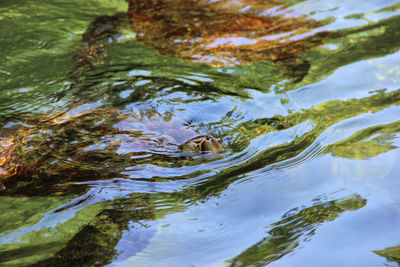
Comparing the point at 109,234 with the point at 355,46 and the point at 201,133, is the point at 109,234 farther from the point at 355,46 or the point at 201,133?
the point at 355,46

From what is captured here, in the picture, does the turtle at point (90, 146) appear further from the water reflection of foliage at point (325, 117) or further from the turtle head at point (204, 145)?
the water reflection of foliage at point (325, 117)

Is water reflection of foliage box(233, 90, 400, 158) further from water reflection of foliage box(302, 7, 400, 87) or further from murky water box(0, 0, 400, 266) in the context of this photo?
water reflection of foliage box(302, 7, 400, 87)

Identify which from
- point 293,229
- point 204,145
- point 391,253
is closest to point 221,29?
point 204,145

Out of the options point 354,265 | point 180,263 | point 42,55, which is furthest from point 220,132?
point 42,55

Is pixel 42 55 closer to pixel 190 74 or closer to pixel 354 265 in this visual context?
pixel 190 74

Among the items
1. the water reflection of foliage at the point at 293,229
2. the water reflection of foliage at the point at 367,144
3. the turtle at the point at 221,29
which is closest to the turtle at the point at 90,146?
the water reflection of foliage at the point at 293,229

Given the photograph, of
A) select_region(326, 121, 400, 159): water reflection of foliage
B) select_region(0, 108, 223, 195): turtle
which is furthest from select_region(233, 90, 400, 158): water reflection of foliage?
select_region(0, 108, 223, 195): turtle

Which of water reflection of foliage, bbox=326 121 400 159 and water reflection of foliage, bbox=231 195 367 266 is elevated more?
water reflection of foliage, bbox=326 121 400 159
